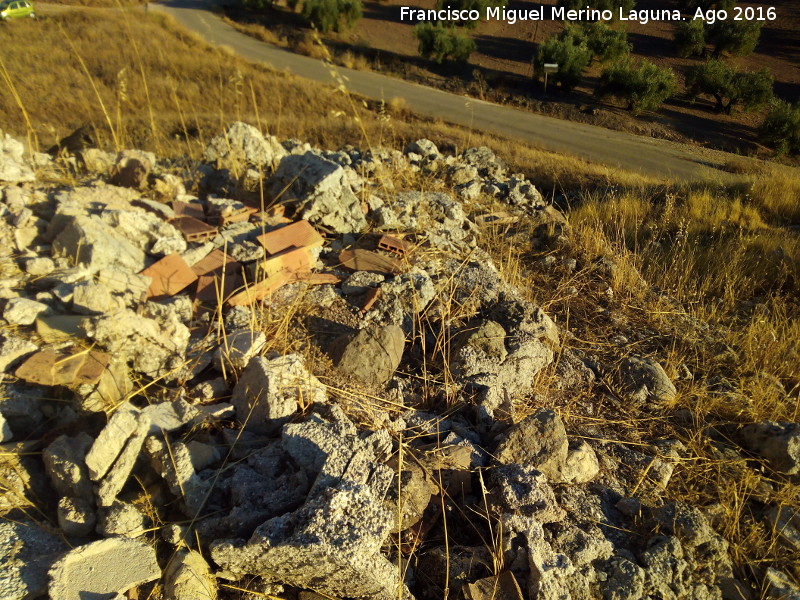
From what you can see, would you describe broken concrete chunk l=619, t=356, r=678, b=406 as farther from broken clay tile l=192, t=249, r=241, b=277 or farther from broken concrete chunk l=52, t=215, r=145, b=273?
broken concrete chunk l=52, t=215, r=145, b=273

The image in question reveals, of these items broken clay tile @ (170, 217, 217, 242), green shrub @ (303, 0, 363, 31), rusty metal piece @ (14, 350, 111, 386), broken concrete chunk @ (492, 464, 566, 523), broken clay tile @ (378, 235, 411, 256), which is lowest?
broken concrete chunk @ (492, 464, 566, 523)

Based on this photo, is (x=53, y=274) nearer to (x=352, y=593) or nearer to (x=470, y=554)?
(x=352, y=593)

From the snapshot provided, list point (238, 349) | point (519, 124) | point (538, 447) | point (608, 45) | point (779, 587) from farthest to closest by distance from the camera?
point (608, 45) → point (519, 124) → point (238, 349) → point (538, 447) → point (779, 587)

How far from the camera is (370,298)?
325 centimetres

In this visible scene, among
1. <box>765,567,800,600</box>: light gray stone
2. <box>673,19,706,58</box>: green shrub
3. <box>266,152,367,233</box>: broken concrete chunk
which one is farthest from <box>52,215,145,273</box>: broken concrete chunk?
<box>673,19,706,58</box>: green shrub

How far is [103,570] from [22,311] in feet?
4.62

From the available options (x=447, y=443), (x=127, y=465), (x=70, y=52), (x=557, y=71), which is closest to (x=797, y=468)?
(x=447, y=443)

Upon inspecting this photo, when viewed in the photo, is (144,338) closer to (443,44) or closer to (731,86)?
(731,86)

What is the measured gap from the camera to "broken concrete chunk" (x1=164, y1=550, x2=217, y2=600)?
170 cm

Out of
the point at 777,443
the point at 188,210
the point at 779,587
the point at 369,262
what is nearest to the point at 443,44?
the point at 188,210

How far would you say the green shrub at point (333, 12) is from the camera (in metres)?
24.5

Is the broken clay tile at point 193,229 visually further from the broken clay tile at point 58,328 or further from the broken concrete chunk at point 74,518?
the broken concrete chunk at point 74,518

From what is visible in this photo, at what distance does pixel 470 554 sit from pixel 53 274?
257 centimetres

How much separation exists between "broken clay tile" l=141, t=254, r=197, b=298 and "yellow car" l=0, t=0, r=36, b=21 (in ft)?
69.9
